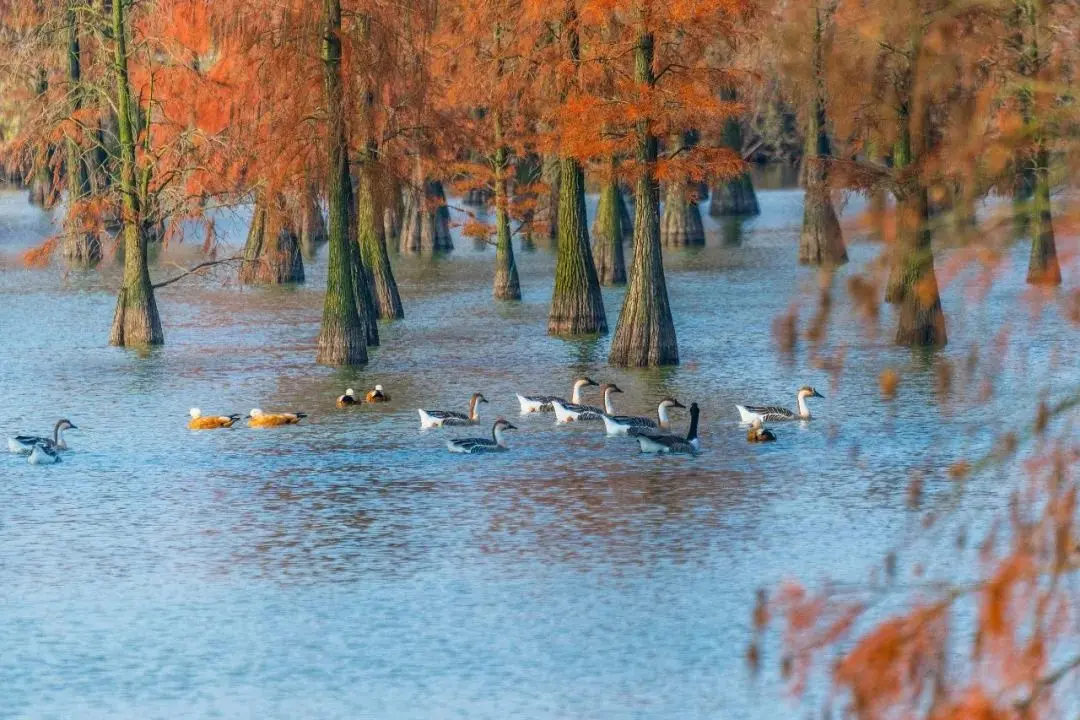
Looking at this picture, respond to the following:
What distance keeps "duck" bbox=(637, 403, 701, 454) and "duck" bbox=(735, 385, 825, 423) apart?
1774 millimetres

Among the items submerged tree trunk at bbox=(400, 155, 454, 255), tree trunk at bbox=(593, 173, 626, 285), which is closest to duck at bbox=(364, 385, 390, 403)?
tree trunk at bbox=(593, 173, 626, 285)

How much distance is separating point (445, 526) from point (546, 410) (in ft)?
29.7

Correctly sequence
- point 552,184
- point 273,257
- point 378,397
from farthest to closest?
point 552,184 → point 273,257 → point 378,397

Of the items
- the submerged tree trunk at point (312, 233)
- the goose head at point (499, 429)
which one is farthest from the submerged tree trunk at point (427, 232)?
the goose head at point (499, 429)

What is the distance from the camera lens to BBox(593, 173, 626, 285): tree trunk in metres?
54.8

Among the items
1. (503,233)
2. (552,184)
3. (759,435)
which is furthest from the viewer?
(552,184)

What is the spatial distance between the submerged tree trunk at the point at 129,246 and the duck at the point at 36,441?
13.3 metres

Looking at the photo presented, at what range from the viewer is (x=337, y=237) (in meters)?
37.5

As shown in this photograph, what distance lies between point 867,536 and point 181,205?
910 inches

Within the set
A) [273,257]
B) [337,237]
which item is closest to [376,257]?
[337,237]

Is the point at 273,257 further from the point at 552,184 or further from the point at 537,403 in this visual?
the point at 537,403

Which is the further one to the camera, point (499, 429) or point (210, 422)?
point (210, 422)

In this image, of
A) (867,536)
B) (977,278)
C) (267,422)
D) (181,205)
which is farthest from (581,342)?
(977,278)

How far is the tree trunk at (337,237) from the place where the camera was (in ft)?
121
